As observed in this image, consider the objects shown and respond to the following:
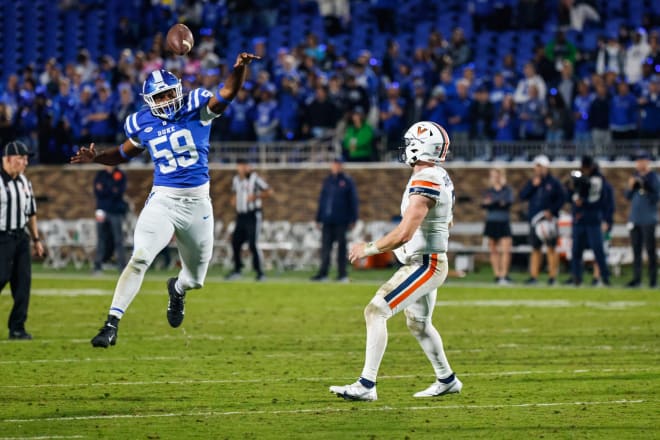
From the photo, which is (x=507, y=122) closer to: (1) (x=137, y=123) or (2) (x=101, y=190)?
(2) (x=101, y=190)

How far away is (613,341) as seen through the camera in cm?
1244

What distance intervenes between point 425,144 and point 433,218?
18.6 inches

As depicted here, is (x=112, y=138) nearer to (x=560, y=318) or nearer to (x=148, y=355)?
(x=560, y=318)

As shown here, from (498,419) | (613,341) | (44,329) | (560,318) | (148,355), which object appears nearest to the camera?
(498,419)

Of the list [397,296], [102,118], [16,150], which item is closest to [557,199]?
[102,118]

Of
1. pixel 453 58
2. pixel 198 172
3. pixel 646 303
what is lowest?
pixel 646 303

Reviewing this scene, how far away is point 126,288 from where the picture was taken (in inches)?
366

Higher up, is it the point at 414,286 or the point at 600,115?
the point at 600,115

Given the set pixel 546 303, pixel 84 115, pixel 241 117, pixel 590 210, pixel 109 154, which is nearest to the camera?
pixel 109 154

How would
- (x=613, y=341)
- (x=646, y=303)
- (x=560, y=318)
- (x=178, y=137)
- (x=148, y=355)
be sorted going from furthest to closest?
1. (x=646, y=303)
2. (x=560, y=318)
3. (x=613, y=341)
4. (x=148, y=355)
5. (x=178, y=137)

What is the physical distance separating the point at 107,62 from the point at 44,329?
13.8 m

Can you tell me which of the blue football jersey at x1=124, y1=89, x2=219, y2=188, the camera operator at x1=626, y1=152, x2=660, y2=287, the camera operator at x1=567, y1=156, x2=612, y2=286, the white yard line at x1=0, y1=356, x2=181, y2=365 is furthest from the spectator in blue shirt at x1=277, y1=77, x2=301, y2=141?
the blue football jersey at x1=124, y1=89, x2=219, y2=188

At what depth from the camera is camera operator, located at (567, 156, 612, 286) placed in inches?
753

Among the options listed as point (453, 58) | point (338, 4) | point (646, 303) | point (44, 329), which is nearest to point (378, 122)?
point (453, 58)
